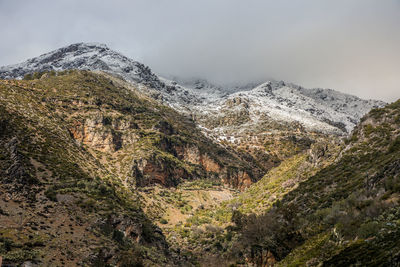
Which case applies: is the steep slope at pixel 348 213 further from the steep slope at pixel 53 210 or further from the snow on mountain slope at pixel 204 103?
the snow on mountain slope at pixel 204 103

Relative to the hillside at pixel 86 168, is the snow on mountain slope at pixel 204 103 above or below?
above

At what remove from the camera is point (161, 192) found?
57.3 meters

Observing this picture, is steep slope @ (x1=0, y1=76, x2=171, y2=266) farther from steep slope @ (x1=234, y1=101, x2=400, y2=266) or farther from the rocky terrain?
steep slope @ (x1=234, y1=101, x2=400, y2=266)

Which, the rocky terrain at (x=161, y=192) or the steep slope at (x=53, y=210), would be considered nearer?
the rocky terrain at (x=161, y=192)

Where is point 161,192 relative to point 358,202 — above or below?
above

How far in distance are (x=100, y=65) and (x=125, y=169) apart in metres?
98.2

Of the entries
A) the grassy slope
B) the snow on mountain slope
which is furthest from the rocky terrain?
the snow on mountain slope

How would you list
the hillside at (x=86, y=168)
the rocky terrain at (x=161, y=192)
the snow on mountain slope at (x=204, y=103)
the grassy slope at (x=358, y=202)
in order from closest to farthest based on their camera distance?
the grassy slope at (x=358, y=202), the rocky terrain at (x=161, y=192), the hillside at (x=86, y=168), the snow on mountain slope at (x=204, y=103)

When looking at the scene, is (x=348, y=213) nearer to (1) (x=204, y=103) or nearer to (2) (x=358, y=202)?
(2) (x=358, y=202)

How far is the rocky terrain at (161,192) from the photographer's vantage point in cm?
1720

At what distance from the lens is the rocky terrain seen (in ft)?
56.4

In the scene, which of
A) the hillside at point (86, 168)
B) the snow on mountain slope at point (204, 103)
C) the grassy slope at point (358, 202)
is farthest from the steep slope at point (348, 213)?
the snow on mountain slope at point (204, 103)

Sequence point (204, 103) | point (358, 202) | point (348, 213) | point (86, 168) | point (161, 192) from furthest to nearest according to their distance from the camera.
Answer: point (204, 103) → point (161, 192) → point (86, 168) → point (358, 202) → point (348, 213)

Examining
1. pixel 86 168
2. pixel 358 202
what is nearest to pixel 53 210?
pixel 86 168
